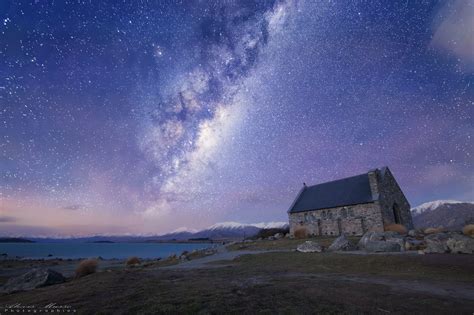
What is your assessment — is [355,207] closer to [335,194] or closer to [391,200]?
[335,194]

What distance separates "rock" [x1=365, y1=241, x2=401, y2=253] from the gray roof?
19.4 meters

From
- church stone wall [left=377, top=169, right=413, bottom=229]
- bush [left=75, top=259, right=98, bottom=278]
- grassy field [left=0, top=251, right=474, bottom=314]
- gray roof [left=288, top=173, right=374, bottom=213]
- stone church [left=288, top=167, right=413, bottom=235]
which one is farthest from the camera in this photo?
gray roof [left=288, top=173, right=374, bottom=213]

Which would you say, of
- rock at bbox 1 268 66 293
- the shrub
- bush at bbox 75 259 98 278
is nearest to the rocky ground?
rock at bbox 1 268 66 293

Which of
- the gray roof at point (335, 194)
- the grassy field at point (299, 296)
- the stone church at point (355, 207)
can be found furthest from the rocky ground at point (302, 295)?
the gray roof at point (335, 194)

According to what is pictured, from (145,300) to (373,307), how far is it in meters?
7.13

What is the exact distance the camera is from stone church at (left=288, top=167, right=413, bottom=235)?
38375 millimetres

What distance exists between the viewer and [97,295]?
30.7 feet

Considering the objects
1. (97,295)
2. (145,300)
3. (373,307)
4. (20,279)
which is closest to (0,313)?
(97,295)

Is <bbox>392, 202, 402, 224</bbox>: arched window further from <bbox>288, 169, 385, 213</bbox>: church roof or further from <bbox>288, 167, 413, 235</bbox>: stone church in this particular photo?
<bbox>288, 169, 385, 213</bbox>: church roof

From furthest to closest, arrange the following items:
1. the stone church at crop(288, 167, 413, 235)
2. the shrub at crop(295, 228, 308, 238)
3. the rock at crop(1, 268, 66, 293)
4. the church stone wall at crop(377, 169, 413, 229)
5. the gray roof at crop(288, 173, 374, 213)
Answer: the gray roof at crop(288, 173, 374, 213)
the shrub at crop(295, 228, 308, 238)
the church stone wall at crop(377, 169, 413, 229)
the stone church at crop(288, 167, 413, 235)
the rock at crop(1, 268, 66, 293)

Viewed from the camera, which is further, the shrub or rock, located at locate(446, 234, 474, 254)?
the shrub

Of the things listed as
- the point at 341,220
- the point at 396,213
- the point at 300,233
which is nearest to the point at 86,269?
the point at 300,233

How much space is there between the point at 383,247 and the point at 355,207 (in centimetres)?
2126

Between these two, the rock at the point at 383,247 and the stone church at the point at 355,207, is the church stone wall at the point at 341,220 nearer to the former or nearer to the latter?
the stone church at the point at 355,207
